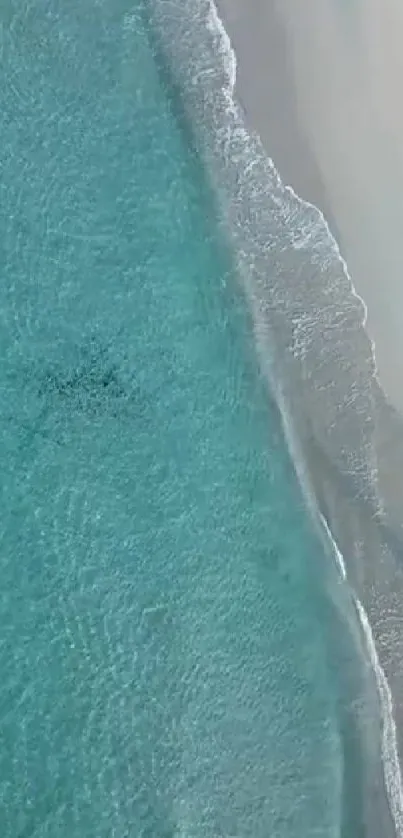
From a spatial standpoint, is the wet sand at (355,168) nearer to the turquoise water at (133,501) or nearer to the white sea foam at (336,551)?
the white sea foam at (336,551)

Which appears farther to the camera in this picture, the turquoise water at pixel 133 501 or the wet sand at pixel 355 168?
the wet sand at pixel 355 168

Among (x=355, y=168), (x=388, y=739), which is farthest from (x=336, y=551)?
(x=355, y=168)

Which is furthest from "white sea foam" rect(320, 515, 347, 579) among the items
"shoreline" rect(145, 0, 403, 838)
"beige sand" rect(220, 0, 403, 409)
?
"beige sand" rect(220, 0, 403, 409)

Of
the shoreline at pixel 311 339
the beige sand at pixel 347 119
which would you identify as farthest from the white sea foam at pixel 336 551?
the beige sand at pixel 347 119

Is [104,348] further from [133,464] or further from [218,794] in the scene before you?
[218,794]

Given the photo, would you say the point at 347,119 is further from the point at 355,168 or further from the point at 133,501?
the point at 133,501

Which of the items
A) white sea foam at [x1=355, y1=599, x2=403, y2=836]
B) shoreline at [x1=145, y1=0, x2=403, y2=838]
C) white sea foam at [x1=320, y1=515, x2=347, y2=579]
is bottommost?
white sea foam at [x1=355, y1=599, x2=403, y2=836]

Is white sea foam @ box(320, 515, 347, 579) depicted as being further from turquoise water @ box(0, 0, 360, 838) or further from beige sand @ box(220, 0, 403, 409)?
beige sand @ box(220, 0, 403, 409)
